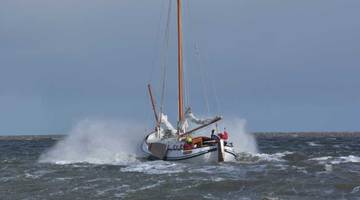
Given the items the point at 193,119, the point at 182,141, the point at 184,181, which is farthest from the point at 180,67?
the point at 184,181

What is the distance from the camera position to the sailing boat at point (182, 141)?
2008 inches

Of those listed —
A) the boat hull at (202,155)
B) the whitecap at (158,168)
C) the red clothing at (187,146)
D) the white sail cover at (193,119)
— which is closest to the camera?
the whitecap at (158,168)

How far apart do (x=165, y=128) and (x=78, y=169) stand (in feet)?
46.9

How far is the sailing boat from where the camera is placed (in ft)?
167

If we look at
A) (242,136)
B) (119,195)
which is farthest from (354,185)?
(242,136)

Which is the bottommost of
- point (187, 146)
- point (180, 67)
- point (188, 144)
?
point (187, 146)

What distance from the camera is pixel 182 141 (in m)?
53.2

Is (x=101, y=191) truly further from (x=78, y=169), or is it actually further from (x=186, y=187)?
(x=78, y=169)

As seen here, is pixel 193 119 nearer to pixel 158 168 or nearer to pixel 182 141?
pixel 182 141

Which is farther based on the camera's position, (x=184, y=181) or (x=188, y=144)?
(x=188, y=144)

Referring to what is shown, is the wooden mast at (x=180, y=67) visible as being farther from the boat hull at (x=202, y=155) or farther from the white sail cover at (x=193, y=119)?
the boat hull at (x=202, y=155)

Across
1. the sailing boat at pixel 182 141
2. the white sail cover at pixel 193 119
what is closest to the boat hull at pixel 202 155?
the sailing boat at pixel 182 141

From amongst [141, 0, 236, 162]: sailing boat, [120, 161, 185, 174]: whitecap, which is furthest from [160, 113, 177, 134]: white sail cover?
[120, 161, 185, 174]: whitecap

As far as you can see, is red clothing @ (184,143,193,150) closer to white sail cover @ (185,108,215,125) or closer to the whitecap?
the whitecap
